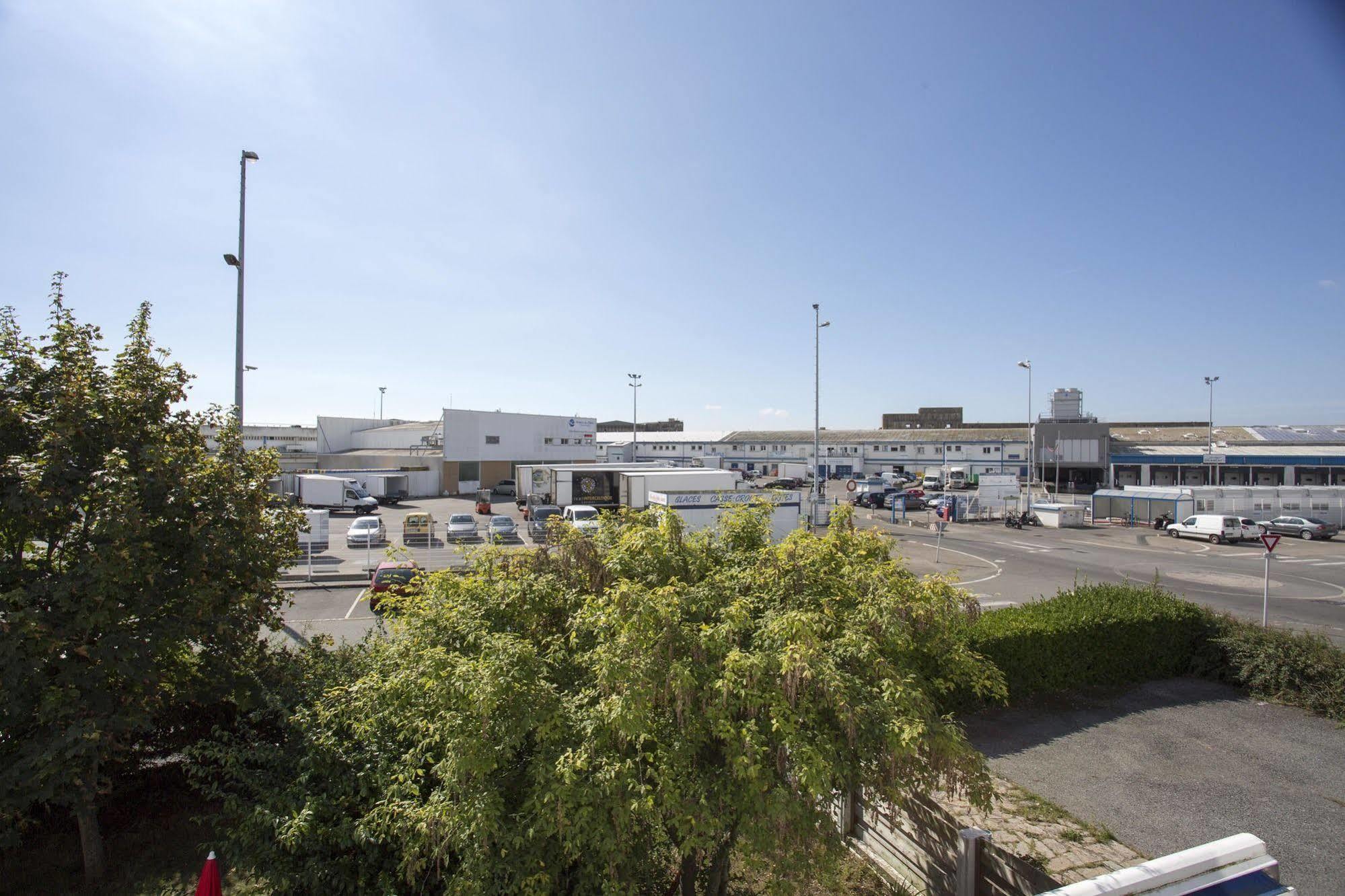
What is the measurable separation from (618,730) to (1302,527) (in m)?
43.2

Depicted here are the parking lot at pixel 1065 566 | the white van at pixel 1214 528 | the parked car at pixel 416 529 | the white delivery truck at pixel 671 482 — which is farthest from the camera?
the white van at pixel 1214 528

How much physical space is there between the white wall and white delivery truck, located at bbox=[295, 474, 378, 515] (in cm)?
1038

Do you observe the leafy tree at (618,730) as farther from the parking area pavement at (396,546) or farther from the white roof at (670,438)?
the white roof at (670,438)

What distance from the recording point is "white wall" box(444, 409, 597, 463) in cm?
5044

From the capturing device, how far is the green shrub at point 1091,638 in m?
10.9

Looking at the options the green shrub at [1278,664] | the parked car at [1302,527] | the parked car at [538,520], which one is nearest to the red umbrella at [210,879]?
the green shrub at [1278,664]

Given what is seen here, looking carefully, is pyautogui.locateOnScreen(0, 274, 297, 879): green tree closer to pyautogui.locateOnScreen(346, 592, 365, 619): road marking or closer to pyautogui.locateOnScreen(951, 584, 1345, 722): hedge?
pyautogui.locateOnScreen(951, 584, 1345, 722): hedge

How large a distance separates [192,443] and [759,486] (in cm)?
5359

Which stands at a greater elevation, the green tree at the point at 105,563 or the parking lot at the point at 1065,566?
the green tree at the point at 105,563

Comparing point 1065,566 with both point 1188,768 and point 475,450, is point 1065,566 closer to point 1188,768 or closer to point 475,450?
point 1188,768

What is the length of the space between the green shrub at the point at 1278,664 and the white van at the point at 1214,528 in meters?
24.1

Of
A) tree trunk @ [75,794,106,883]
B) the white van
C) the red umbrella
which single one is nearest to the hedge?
the red umbrella

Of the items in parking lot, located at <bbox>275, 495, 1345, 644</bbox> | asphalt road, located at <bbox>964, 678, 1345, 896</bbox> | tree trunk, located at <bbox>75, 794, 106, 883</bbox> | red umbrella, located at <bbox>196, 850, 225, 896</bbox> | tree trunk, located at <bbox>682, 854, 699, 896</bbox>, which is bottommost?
parking lot, located at <bbox>275, 495, 1345, 644</bbox>

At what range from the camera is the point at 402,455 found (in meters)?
56.7
